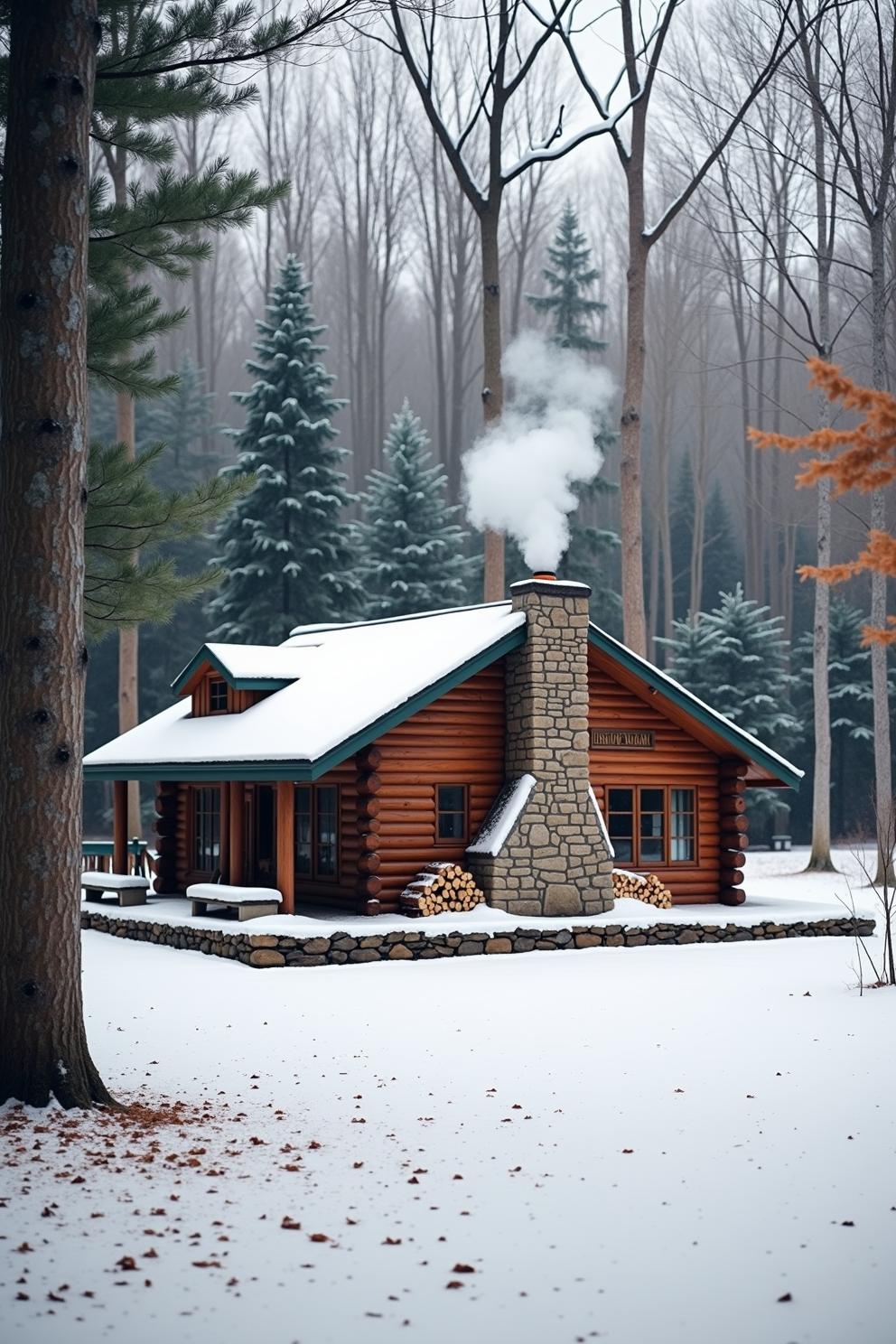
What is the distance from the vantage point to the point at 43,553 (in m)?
8.77

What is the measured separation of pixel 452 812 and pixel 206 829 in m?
4.96

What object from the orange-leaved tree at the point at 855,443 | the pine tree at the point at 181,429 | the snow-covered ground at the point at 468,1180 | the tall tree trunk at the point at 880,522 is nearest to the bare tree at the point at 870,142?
the tall tree trunk at the point at 880,522

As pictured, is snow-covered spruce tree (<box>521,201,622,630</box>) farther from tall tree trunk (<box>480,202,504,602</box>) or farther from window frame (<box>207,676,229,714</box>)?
window frame (<box>207,676,229,714</box>)

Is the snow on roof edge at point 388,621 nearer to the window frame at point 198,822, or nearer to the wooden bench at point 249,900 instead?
the window frame at point 198,822

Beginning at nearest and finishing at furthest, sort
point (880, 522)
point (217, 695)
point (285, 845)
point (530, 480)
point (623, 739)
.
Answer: point (285, 845) < point (623, 739) < point (217, 695) < point (530, 480) < point (880, 522)

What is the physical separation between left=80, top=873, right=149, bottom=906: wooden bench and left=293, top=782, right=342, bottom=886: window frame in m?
2.23

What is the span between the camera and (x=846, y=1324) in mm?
5559

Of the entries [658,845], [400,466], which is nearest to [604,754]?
[658,845]

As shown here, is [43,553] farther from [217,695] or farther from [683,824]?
[683,824]

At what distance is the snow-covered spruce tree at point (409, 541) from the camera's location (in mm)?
37375

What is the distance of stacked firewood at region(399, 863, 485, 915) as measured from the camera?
17656mm

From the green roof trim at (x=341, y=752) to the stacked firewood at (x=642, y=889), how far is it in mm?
3393

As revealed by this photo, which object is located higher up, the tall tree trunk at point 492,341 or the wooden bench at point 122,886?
the tall tree trunk at point 492,341

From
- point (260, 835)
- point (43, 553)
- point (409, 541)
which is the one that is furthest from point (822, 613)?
point (43, 553)
